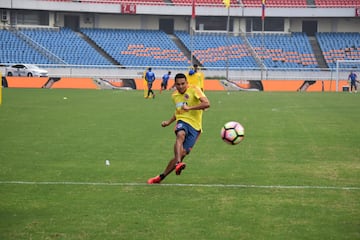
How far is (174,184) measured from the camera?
1194cm

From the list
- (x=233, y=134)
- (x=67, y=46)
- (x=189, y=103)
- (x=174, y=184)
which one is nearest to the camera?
(x=174, y=184)

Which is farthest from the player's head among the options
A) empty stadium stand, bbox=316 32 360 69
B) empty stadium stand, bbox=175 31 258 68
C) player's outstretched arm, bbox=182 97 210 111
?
empty stadium stand, bbox=316 32 360 69

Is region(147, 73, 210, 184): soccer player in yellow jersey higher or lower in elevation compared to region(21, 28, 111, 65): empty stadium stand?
higher

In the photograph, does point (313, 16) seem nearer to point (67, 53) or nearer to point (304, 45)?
point (304, 45)

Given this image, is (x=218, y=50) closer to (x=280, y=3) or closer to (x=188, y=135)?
(x=280, y=3)

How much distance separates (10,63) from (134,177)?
54609 mm

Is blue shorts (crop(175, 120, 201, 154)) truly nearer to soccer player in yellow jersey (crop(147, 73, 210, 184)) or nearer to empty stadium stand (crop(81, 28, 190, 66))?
soccer player in yellow jersey (crop(147, 73, 210, 184))

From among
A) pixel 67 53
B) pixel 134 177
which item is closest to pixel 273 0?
pixel 67 53

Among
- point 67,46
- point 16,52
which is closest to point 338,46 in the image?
point 67,46

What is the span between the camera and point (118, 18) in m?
76.7

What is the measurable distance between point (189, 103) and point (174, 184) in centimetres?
130

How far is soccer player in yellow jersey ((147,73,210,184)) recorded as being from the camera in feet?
38.9

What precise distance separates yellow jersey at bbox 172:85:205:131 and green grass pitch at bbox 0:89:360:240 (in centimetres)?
97

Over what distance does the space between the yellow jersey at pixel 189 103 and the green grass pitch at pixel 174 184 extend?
38.2 inches
